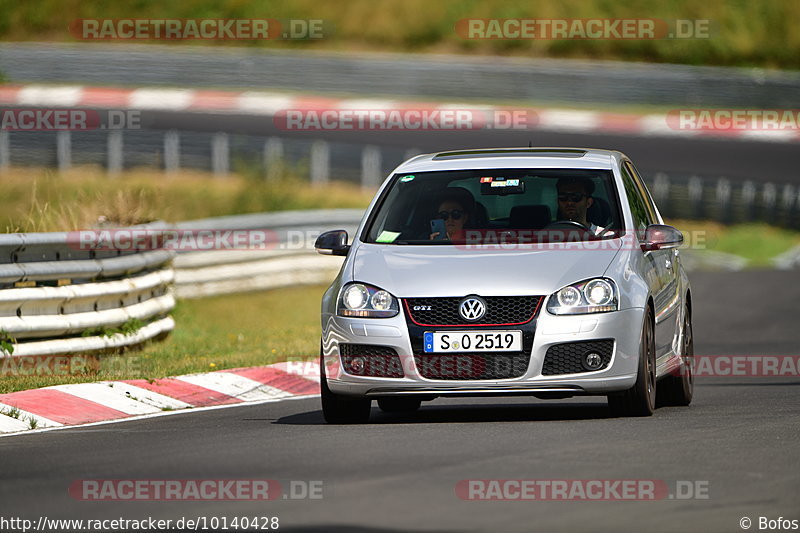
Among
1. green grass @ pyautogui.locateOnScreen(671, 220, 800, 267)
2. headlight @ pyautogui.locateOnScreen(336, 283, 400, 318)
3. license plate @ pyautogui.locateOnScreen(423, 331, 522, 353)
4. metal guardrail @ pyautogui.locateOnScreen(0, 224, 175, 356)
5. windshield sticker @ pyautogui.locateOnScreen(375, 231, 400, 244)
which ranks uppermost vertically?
windshield sticker @ pyautogui.locateOnScreen(375, 231, 400, 244)

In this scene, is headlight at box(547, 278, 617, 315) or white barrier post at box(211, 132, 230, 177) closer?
headlight at box(547, 278, 617, 315)

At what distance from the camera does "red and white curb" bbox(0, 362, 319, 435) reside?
34.2 ft

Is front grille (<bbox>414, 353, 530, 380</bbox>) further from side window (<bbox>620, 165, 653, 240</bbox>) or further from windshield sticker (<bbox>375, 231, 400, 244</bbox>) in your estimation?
side window (<bbox>620, 165, 653, 240</bbox>)

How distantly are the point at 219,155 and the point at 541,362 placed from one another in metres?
18.9

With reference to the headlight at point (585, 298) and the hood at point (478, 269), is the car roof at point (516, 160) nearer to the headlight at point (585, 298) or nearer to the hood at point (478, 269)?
the hood at point (478, 269)

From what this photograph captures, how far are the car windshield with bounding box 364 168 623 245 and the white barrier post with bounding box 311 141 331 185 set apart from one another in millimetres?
17113

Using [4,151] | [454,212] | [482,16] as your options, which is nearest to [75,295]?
[454,212]

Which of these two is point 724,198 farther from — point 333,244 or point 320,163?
point 333,244

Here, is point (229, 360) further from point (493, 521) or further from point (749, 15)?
point (749, 15)

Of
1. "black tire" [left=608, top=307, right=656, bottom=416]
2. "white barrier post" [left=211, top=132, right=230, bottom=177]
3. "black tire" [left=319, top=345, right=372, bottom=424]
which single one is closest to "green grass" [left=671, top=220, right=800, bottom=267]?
"white barrier post" [left=211, top=132, right=230, bottom=177]

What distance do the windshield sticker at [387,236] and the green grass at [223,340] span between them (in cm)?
256

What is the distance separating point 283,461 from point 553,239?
290 cm

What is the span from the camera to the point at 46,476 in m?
7.66

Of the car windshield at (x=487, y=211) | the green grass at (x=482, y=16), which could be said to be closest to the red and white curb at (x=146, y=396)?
the car windshield at (x=487, y=211)
